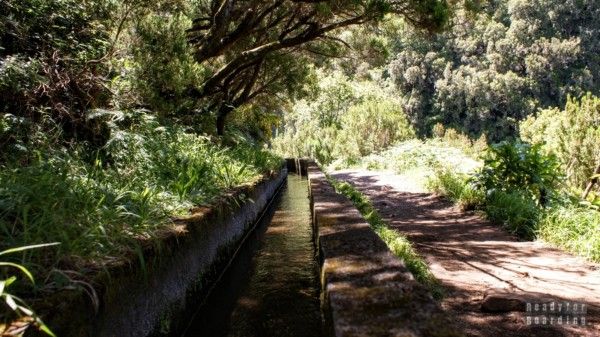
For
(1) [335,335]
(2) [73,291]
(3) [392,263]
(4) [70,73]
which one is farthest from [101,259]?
(4) [70,73]

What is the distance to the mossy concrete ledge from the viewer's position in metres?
2.12

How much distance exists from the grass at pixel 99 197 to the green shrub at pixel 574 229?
15.4 ft

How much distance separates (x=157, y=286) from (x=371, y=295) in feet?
6.06

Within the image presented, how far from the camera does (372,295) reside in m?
2.55

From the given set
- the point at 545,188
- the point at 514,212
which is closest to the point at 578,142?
the point at 545,188

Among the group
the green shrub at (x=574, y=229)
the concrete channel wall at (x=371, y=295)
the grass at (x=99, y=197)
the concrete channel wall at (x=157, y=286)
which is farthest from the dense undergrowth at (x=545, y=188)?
the grass at (x=99, y=197)

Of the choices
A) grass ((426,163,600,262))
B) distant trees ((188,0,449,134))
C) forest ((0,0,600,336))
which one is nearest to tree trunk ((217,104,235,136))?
distant trees ((188,0,449,134))

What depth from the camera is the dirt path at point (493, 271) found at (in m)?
3.33

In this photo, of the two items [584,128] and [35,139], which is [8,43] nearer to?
[35,139]

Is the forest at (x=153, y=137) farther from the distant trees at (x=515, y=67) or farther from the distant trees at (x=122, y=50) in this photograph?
the distant trees at (x=515, y=67)

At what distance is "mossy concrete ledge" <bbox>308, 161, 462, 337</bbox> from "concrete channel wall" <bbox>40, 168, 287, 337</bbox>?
4.28 feet

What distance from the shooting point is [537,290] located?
3990 millimetres

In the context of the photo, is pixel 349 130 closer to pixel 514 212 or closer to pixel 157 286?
pixel 514 212

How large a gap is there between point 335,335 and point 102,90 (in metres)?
4.73
